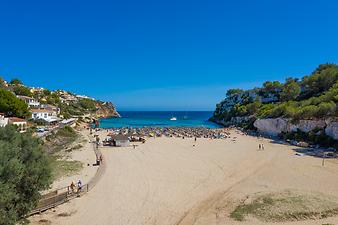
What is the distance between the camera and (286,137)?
51.2 meters

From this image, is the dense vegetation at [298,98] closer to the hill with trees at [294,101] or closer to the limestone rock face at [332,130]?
the hill with trees at [294,101]

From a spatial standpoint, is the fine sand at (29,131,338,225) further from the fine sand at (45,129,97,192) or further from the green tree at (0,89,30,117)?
the green tree at (0,89,30,117)

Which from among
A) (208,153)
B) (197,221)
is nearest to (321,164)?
(208,153)

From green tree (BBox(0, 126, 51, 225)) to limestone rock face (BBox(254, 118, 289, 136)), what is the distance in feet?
158

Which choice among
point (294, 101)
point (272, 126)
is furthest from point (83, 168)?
point (294, 101)

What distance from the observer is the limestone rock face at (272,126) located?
5544 centimetres

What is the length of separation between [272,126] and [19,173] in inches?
2174

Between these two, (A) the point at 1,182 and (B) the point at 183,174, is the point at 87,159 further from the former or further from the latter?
(A) the point at 1,182

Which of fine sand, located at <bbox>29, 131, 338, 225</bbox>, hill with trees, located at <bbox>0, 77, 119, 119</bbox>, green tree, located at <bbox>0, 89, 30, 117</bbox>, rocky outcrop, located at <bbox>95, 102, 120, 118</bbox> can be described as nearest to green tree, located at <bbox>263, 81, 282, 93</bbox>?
hill with trees, located at <bbox>0, 77, 119, 119</bbox>

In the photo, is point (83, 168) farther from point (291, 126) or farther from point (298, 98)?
point (298, 98)

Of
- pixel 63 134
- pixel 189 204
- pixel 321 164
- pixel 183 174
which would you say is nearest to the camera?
pixel 189 204

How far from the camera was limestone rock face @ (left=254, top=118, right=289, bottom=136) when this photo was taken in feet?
182

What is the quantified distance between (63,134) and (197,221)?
3741 cm

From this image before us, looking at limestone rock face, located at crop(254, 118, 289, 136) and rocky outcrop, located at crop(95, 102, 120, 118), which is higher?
rocky outcrop, located at crop(95, 102, 120, 118)
